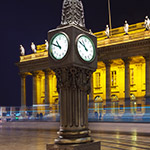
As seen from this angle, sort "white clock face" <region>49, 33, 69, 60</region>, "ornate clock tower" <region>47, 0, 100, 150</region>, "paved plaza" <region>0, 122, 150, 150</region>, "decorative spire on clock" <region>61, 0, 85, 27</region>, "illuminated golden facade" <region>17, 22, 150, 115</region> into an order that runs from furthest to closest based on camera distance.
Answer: "illuminated golden facade" <region>17, 22, 150, 115</region> < "paved plaza" <region>0, 122, 150, 150</region> < "decorative spire on clock" <region>61, 0, 85, 27</region> < "white clock face" <region>49, 33, 69, 60</region> < "ornate clock tower" <region>47, 0, 100, 150</region>

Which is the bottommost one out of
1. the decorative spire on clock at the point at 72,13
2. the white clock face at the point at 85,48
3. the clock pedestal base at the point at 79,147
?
the clock pedestal base at the point at 79,147

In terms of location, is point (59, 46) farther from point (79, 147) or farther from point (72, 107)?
point (79, 147)

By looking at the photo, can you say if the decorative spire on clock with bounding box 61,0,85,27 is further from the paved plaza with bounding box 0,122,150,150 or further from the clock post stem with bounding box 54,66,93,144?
the paved plaza with bounding box 0,122,150,150

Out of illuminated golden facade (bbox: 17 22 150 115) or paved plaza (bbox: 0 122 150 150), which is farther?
illuminated golden facade (bbox: 17 22 150 115)

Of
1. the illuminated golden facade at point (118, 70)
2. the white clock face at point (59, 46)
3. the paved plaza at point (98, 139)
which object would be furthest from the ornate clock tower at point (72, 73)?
the illuminated golden facade at point (118, 70)

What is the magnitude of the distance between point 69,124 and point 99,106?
1561 inches

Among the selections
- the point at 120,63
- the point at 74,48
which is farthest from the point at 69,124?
the point at 120,63

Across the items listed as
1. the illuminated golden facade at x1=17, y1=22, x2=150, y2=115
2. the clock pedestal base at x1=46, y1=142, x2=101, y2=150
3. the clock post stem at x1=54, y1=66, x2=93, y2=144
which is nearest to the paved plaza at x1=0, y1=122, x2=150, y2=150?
the clock pedestal base at x1=46, y1=142, x2=101, y2=150

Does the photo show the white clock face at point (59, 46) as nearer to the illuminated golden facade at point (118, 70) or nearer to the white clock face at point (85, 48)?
the white clock face at point (85, 48)

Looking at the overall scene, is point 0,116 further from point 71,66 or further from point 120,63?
point 71,66

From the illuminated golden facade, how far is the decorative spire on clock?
32.7 m

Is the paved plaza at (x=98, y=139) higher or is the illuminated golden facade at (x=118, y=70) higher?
the illuminated golden facade at (x=118, y=70)

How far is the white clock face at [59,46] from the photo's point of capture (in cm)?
773

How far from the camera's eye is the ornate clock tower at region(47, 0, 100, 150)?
24.9 ft
